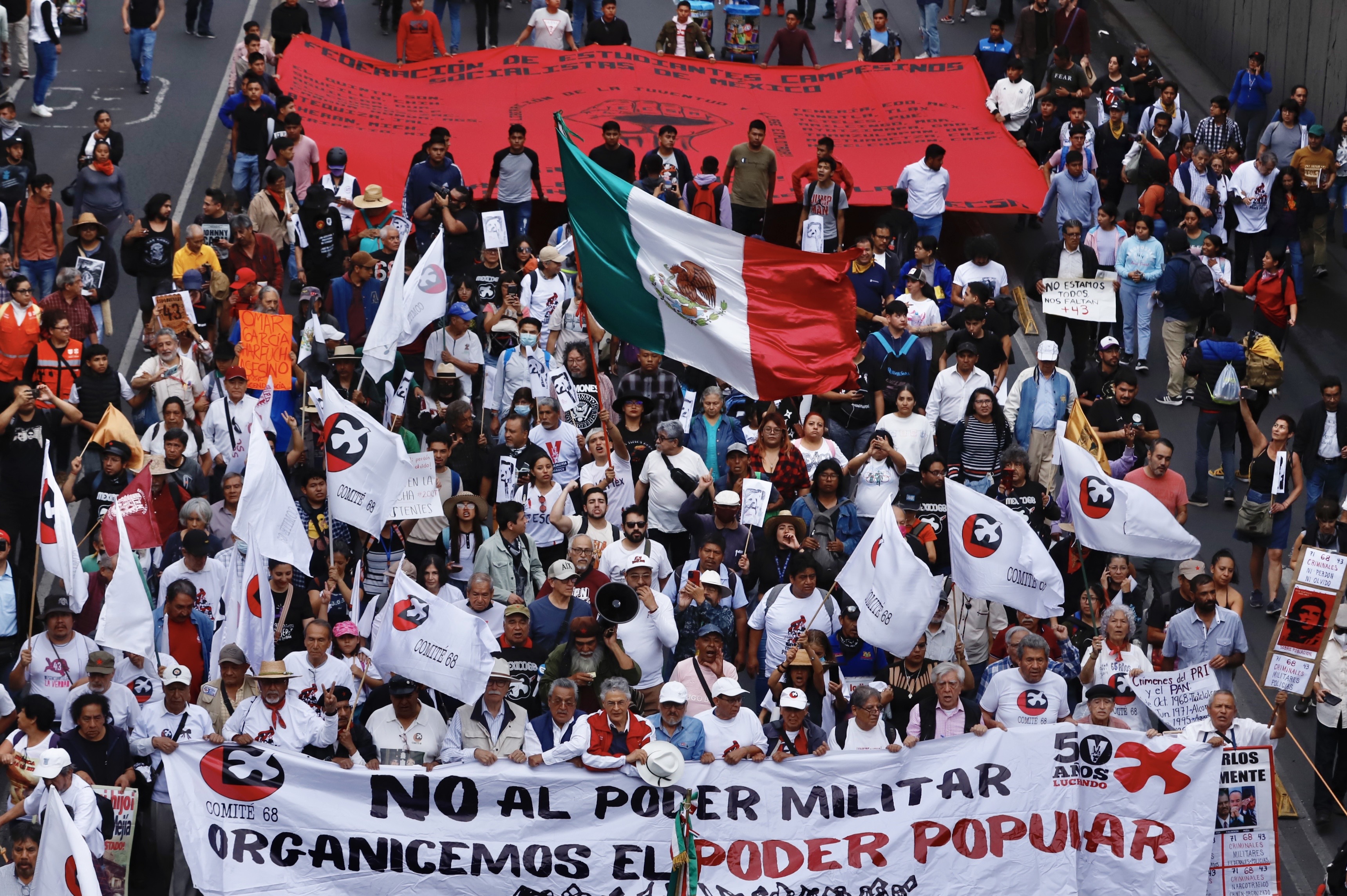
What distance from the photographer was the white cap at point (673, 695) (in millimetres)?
13422

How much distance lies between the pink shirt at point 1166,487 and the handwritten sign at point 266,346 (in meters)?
7.16

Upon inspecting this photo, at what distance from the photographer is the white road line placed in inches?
808

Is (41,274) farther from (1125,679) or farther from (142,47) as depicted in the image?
(1125,679)

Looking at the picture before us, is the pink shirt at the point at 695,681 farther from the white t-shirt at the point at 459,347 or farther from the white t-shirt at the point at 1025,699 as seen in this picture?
the white t-shirt at the point at 459,347

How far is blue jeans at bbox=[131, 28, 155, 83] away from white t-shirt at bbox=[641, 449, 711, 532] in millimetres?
13822

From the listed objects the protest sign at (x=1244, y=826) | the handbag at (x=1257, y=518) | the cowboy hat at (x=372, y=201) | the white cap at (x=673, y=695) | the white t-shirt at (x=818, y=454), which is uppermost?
the cowboy hat at (x=372, y=201)

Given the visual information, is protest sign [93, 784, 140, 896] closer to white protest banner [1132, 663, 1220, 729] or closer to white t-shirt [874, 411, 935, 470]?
white protest banner [1132, 663, 1220, 729]

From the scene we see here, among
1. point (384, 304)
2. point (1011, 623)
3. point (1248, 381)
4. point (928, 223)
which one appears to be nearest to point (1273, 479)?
point (1248, 381)

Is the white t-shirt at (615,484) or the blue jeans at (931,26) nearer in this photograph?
the white t-shirt at (615,484)

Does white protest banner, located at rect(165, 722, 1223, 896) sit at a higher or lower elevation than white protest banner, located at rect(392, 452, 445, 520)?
lower

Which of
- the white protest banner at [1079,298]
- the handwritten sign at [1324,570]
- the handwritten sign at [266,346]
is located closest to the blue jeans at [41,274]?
the handwritten sign at [266,346]

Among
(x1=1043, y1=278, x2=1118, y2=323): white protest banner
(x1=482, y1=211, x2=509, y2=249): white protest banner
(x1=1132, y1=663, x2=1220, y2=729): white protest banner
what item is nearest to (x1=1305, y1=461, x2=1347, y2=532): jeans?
(x1=1043, y1=278, x2=1118, y2=323): white protest banner

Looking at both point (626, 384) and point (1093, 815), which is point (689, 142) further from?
point (1093, 815)

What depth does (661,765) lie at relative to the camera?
1302 centimetres
